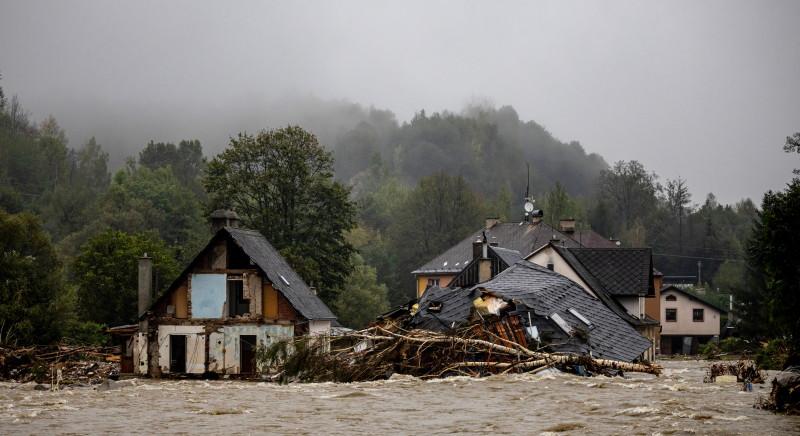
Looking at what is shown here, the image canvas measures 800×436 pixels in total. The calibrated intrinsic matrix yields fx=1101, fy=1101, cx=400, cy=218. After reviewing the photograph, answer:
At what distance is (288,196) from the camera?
6425 cm

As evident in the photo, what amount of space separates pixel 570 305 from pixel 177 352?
1714 cm

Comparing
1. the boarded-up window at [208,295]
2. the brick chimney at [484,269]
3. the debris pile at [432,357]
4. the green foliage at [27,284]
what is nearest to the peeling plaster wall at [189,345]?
the boarded-up window at [208,295]

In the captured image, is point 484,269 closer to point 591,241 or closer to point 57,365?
point 57,365

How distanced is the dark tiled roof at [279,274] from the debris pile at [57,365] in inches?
267

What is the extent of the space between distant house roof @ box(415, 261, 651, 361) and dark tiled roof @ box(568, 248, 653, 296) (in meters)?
13.7

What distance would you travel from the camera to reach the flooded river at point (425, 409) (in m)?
17.1

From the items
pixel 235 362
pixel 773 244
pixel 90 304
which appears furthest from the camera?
pixel 90 304

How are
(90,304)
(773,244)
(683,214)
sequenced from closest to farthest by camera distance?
1. (773,244)
2. (90,304)
3. (683,214)

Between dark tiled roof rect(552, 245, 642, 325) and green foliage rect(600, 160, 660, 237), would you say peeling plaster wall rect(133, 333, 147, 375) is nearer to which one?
dark tiled roof rect(552, 245, 642, 325)

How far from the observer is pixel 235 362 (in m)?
42.2

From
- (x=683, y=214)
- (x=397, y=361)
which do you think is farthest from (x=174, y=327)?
(x=683, y=214)

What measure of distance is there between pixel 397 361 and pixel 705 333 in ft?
199

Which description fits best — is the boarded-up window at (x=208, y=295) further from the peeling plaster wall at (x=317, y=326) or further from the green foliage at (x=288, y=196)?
the green foliage at (x=288, y=196)

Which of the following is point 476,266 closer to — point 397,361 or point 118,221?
point 397,361
